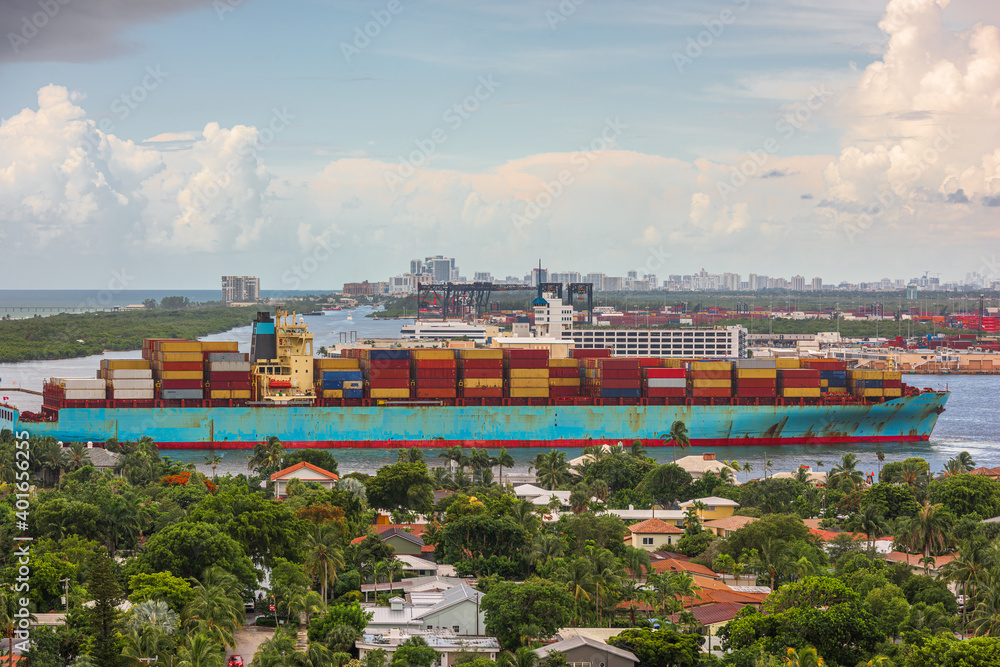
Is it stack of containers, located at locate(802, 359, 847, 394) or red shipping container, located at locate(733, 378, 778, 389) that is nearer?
red shipping container, located at locate(733, 378, 778, 389)

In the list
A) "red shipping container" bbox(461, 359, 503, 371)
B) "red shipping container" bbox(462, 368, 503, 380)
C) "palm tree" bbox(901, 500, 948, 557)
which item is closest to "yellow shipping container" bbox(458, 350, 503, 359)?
"red shipping container" bbox(461, 359, 503, 371)

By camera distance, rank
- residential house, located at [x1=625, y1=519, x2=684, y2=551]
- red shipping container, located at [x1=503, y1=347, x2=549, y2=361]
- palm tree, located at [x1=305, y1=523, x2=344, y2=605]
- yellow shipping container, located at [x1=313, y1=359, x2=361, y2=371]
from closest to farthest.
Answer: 1. palm tree, located at [x1=305, y1=523, x2=344, y2=605]
2. residential house, located at [x1=625, y1=519, x2=684, y2=551]
3. red shipping container, located at [x1=503, y1=347, x2=549, y2=361]
4. yellow shipping container, located at [x1=313, y1=359, x2=361, y2=371]

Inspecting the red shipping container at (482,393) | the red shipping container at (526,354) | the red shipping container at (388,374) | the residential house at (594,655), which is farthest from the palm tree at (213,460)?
the residential house at (594,655)

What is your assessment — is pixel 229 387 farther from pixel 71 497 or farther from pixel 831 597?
pixel 831 597

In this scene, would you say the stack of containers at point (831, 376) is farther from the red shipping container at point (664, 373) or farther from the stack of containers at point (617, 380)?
the stack of containers at point (617, 380)

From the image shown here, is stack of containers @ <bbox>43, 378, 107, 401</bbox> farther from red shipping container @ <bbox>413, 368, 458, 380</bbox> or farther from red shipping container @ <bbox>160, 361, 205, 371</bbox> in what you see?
red shipping container @ <bbox>413, 368, 458, 380</bbox>

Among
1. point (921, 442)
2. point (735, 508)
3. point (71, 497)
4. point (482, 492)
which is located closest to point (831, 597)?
point (735, 508)

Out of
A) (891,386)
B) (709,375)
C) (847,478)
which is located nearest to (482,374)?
(709,375)
